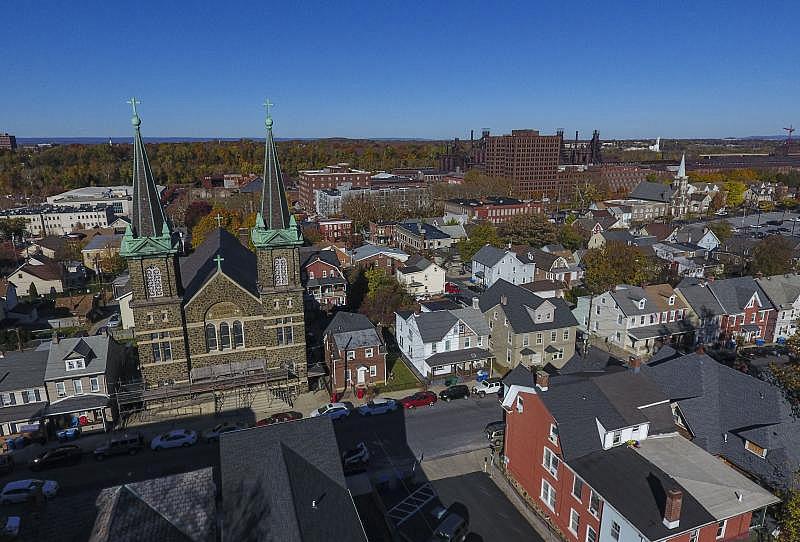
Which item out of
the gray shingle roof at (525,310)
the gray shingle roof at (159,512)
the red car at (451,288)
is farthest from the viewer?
the red car at (451,288)

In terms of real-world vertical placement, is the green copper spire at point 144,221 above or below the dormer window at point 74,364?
above

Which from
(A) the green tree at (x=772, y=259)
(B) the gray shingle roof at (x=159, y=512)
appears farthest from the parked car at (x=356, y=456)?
(A) the green tree at (x=772, y=259)

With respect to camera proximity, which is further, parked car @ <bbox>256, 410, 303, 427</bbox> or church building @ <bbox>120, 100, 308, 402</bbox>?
parked car @ <bbox>256, 410, 303, 427</bbox>

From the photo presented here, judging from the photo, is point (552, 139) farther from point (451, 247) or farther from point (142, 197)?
point (142, 197)

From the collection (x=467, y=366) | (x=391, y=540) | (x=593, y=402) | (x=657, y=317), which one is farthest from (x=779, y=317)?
(x=391, y=540)

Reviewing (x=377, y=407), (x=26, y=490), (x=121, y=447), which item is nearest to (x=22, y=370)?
(x=121, y=447)

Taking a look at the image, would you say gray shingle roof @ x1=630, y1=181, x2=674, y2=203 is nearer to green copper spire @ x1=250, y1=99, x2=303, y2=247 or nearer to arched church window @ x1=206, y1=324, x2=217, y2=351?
green copper spire @ x1=250, y1=99, x2=303, y2=247

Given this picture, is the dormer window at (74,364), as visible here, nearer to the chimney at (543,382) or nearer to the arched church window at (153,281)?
the arched church window at (153,281)

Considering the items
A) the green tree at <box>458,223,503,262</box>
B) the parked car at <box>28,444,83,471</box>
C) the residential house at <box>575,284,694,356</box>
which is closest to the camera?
the parked car at <box>28,444,83,471</box>

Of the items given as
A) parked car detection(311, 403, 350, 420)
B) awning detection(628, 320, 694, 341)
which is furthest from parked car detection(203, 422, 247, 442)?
awning detection(628, 320, 694, 341)
